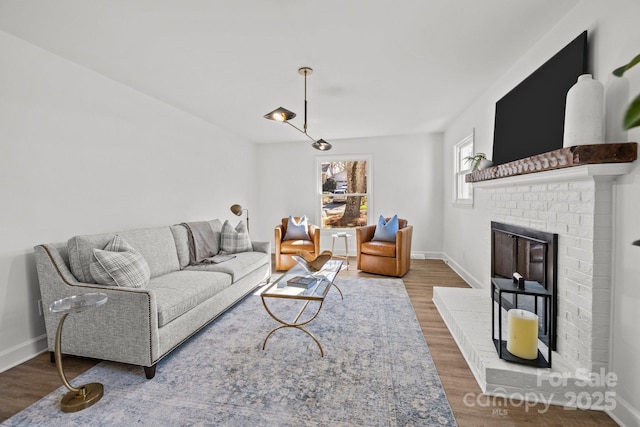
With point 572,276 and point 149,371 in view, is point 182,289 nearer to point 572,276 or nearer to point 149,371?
point 149,371

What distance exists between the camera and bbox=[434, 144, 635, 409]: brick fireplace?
157 cm

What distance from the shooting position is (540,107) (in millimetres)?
2176

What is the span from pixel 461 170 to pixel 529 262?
2660 mm

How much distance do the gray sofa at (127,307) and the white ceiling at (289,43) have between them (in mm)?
1602

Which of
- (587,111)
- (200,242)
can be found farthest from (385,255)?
(587,111)

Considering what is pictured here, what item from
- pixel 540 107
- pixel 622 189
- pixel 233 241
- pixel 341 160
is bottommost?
pixel 233 241

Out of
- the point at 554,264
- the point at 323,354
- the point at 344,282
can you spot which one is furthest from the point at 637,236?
the point at 344,282

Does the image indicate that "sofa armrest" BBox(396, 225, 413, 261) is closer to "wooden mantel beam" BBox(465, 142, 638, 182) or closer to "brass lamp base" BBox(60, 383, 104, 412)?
"wooden mantel beam" BBox(465, 142, 638, 182)

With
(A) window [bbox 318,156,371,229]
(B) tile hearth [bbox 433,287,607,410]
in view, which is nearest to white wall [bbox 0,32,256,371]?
(A) window [bbox 318,156,371,229]

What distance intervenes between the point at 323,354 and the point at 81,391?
5.23ft

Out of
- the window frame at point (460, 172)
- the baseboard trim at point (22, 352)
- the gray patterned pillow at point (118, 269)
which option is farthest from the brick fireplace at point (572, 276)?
the baseboard trim at point (22, 352)

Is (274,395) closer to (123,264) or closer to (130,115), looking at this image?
(123,264)

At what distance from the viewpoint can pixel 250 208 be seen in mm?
5938

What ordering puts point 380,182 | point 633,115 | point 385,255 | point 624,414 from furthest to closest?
point 380,182
point 385,255
point 624,414
point 633,115
